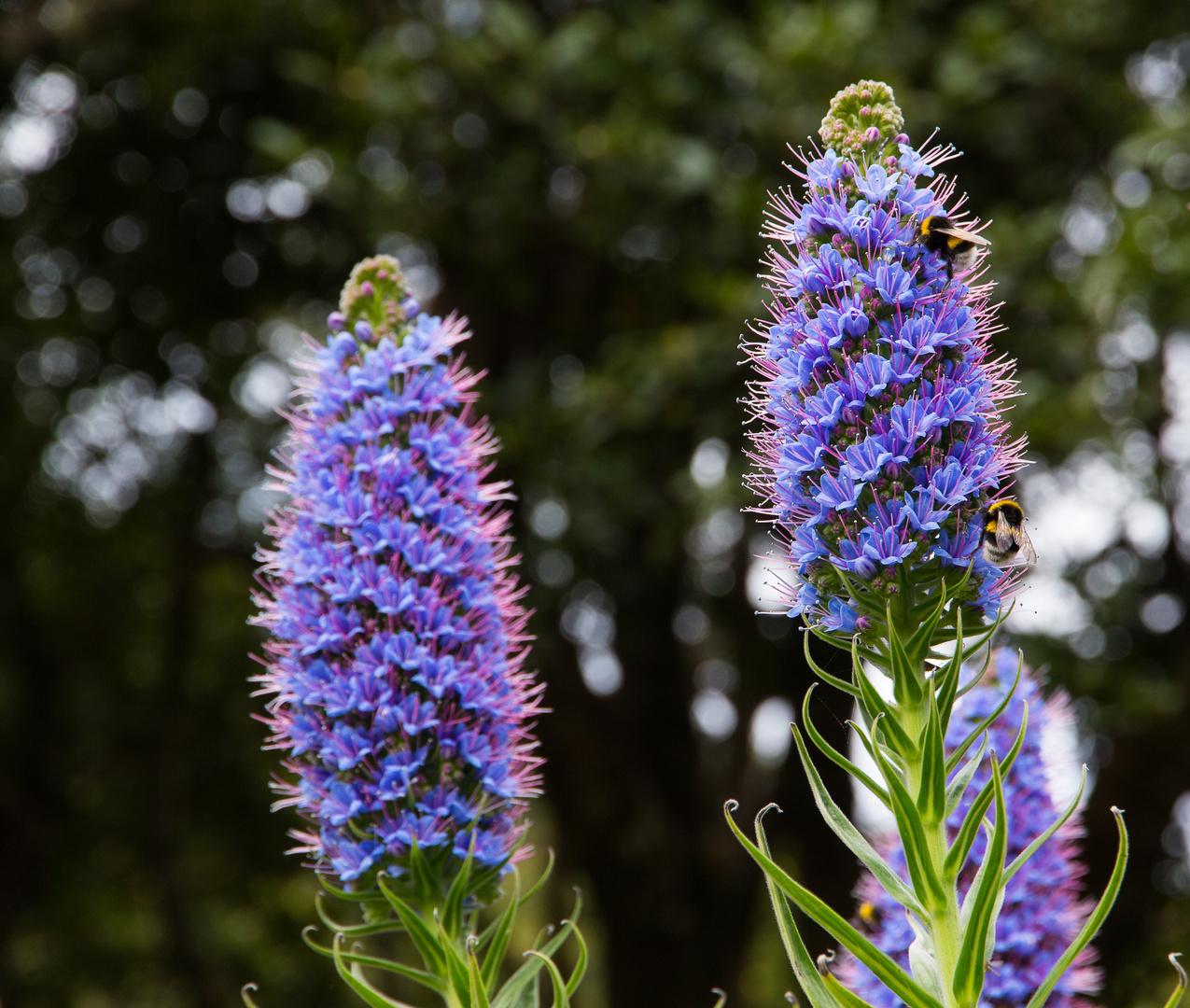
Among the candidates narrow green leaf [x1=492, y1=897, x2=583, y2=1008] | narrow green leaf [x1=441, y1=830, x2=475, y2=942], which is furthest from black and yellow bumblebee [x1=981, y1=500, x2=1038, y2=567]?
narrow green leaf [x1=441, y1=830, x2=475, y2=942]

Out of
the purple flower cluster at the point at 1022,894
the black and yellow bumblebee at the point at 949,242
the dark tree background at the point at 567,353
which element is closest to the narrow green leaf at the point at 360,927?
the purple flower cluster at the point at 1022,894

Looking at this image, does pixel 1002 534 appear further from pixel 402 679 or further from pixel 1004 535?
pixel 402 679

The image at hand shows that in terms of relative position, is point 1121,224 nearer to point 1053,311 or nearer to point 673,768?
point 1053,311

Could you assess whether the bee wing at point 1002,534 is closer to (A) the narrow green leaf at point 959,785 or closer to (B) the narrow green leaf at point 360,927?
(A) the narrow green leaf at point 959,785

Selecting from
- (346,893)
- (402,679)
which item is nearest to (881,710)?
(402,679)

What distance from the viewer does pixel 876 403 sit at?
3.13 meters

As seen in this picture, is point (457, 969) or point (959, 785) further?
point (457, 969)

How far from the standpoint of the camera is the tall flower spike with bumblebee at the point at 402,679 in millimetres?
3688

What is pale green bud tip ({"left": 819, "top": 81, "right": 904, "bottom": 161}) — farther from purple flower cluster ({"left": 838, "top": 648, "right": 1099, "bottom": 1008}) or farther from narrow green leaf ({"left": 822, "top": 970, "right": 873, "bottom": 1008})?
narrow green leaf ({"left": 822, "top": 970, "right": 873, "bottom": 1008})

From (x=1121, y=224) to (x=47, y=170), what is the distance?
10.5 meters

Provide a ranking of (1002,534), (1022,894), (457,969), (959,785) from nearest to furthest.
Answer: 1. (1002,534)
2. (959,785)
3. (457,969)
4. (1022,894)

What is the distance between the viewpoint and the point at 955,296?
319cm

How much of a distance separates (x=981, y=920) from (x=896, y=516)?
965 mm

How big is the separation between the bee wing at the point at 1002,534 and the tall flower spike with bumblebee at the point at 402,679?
4.81ft
